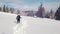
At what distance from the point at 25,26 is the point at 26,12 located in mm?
486

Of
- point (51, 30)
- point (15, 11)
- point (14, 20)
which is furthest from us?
point (15, 11)

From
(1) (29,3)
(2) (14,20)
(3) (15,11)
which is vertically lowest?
(2) (14,20)

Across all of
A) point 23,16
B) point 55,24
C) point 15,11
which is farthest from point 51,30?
point 15,11

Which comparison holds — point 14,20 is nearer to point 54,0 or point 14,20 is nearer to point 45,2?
point 45,2

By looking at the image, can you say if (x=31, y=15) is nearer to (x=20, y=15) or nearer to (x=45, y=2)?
(x=20, y=15)

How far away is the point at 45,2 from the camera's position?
2924 mm

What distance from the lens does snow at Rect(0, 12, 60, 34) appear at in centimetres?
220

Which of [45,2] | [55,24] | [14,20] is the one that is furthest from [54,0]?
[14,20]

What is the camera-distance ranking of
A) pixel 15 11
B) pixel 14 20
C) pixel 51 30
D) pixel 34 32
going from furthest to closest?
pixel 15 11 → pixel 14 20 → pixel 51 30 → pixel 34 32

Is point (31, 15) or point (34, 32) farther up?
point (31, 15)

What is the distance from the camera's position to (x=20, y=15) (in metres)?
2.79

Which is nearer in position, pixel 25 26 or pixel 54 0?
pixel 25 26

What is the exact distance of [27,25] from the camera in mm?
2559

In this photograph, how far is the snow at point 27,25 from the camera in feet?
7.22
